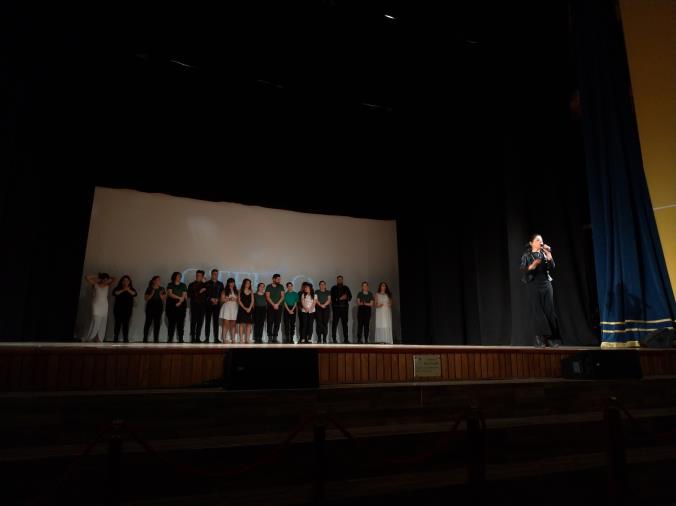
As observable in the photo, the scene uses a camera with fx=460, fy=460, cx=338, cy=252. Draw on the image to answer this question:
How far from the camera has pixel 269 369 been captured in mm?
3100

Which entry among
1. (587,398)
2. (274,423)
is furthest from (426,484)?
(587,398)

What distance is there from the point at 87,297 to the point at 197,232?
207 centimetres

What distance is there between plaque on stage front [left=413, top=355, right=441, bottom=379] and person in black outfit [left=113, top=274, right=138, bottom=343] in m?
5.12

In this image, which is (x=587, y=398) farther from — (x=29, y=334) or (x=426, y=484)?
(x=29, y=334)

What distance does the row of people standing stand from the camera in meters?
7.33

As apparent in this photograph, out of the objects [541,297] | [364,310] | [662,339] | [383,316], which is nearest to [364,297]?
[364,310]

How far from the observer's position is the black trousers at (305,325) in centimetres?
834

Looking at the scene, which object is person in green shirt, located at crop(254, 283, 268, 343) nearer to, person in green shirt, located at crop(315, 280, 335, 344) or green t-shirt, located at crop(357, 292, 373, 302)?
person in green shirt, located at crop(315, 280, 335, 344)

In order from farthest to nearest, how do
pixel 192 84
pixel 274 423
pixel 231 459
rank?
pixel 192 84
pixel 274 423
pixel 231 459

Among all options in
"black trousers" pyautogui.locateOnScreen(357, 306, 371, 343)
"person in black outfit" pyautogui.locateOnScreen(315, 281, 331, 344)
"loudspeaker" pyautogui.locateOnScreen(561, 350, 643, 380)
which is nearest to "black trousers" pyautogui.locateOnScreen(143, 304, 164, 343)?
"person in black outfit" pyautogui.locateOnScreen(315, 281, 331, 344)

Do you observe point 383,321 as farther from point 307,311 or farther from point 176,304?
point 176,304

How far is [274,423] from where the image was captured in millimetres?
2902

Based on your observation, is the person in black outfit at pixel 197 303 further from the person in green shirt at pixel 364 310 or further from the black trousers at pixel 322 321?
the person in green shirt at pixel 364 310

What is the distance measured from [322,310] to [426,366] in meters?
4.50
